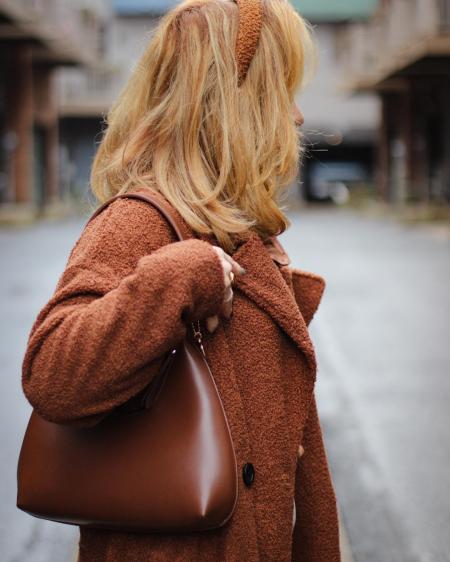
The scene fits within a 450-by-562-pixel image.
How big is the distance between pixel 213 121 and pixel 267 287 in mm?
313

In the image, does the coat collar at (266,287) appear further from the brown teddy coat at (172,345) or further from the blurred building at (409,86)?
the blurred building at (409,86)

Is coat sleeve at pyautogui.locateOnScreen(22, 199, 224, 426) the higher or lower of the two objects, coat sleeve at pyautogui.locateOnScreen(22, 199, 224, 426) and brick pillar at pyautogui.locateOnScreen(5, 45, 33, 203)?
the higher

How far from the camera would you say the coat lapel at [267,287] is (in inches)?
69.6

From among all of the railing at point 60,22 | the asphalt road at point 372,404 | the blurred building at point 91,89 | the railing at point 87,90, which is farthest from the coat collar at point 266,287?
the railing at point 87,90

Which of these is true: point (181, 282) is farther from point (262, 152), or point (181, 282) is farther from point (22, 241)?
point (22, 241)

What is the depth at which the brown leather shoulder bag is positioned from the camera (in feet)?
5.18

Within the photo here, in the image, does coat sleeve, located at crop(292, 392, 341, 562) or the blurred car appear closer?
coat sleeve, located at crop(292, 392, 341, 562)

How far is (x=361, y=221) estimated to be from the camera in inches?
1284

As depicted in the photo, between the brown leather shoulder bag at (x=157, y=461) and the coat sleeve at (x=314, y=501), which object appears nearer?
the brown leather shoulder bag at (x=157, y=461)

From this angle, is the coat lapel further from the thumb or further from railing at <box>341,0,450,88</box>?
railing at <box>341,0,450,88</box>

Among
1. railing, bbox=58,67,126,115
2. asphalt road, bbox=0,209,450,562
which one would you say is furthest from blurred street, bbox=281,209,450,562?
railing, bbox=58,67,126,115

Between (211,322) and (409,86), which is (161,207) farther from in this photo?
(409,86)

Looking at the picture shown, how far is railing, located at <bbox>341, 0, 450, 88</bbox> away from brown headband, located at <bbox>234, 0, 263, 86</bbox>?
946 inches

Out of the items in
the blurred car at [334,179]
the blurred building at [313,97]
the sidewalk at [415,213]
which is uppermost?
the blurred building at [313,97]
